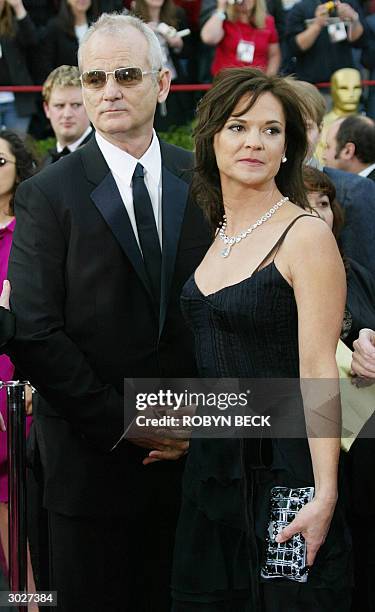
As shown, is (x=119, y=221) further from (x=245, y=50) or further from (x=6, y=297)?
(x=245, y=50)

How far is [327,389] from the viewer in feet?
10.1

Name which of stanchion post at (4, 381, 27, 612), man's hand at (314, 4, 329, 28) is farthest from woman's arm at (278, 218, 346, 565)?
man's hand at (314, 4, 329, 28)

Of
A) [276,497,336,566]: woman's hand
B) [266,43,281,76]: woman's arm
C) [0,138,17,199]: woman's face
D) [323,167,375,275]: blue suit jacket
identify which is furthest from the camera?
[266,43,281,76]: woman's arm

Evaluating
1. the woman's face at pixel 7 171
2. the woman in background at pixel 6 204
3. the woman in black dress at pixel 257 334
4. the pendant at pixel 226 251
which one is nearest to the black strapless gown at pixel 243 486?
the woman in black dress at pixel 257 334

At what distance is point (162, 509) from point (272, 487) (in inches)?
38.1

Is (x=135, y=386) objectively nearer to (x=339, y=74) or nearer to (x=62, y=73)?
(x=62, y=73)

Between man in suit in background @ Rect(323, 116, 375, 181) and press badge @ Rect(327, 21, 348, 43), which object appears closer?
man in suit in background @ Rect(323, 116, 375, 181)

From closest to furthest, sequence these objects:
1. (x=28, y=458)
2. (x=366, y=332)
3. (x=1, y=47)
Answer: (x=366, y=332)
(x=28, y=458)
(x=1, y=47)

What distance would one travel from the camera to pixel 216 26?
9.36 metres

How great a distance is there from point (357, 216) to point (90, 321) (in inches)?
68.1

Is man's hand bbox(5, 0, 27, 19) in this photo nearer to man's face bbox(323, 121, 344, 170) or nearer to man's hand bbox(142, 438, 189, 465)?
man's face bbox(323, 121, 344, 170)

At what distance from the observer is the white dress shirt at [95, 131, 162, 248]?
3916mm

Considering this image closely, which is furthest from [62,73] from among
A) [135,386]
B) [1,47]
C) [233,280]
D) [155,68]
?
[233,280]

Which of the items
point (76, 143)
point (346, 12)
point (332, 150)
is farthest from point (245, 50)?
point (332, 150)
